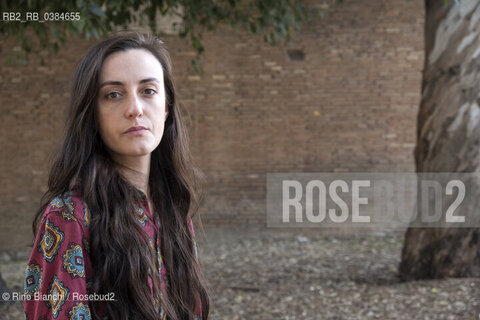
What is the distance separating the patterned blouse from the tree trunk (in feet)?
15.4

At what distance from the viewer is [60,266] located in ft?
4.75

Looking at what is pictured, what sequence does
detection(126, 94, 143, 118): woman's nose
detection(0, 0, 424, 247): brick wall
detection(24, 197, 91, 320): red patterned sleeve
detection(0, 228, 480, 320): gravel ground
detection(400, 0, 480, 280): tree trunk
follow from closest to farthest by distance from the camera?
detection(24, 197, 91, 320): red patterned sleeve → detection(126, 94, 143, 118): woman's nose → detection(0, 228, 480, 320): gravel ground → detection(400, 0, 480, 280): tree trunk → detection(0, 0, 424, 247): brick wall

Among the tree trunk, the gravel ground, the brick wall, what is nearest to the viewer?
the gravel ground

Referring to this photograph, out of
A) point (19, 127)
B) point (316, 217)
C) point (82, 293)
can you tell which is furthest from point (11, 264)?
point (82, 293)

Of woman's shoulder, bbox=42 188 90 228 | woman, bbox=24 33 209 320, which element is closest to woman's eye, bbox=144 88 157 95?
woman, bbox=24 33 209 320

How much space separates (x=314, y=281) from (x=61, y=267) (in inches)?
200

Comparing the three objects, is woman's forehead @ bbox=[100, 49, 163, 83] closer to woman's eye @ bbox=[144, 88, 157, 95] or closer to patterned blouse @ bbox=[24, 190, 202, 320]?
woman's eye @ bbox=[144, 88, 157, 95]

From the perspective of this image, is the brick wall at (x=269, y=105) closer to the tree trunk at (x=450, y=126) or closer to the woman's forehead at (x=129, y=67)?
the tree trunk at (x=450, y=126)

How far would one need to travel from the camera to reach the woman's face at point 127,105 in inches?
65.9

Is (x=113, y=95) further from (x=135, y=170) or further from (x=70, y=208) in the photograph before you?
(x=70, y=208)

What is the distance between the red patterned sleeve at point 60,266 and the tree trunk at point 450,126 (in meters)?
4.71

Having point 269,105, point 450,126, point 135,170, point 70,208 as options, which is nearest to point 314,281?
point 450,126

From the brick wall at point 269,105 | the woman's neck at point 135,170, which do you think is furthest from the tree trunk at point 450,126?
the woman's neck at point 135,170

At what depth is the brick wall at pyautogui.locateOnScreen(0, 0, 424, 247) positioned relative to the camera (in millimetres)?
8914
